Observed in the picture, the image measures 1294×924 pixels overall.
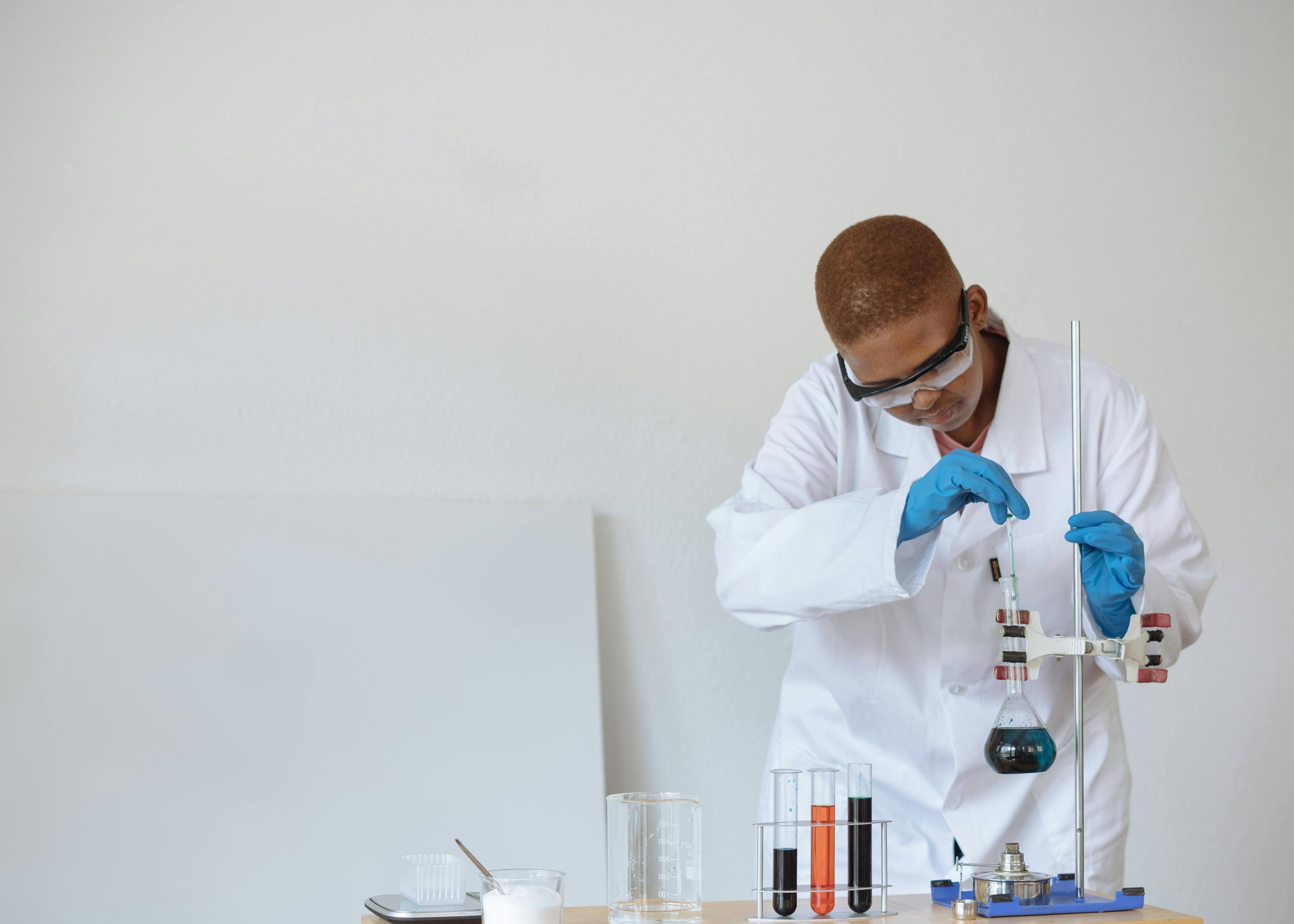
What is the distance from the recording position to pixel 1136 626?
1.39 metres

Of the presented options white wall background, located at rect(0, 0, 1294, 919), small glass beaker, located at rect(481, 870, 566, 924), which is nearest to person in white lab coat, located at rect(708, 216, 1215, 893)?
small glass beaker, located at rect(481, 870, 566, 924)

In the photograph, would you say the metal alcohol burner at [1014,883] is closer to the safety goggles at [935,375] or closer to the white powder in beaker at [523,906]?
the white powder in beaker at [523,906]

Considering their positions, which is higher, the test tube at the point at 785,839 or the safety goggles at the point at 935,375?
the safety goggles at the point at 935,375

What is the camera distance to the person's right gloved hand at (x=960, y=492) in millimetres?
1323

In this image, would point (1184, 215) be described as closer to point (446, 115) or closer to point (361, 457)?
point (446, 115)

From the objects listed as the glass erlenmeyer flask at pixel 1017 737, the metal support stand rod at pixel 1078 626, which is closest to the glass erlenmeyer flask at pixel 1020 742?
the glass erlenmeyer flask at pixel 1017 737

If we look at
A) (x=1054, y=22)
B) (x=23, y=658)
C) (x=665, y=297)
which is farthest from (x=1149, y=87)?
(x=23, y=658)

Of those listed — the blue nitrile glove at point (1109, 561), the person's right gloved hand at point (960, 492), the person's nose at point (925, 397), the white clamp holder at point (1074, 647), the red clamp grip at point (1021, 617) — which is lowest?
the white clamp holder at point (1074, 647)

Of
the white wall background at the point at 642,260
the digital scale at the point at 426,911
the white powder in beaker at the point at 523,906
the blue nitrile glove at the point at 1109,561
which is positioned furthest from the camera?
the white wall background at the point at 642,260

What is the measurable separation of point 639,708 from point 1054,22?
6.60 ft

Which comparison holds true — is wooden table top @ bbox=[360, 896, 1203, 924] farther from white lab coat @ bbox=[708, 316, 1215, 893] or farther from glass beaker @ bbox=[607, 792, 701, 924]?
white lab coat @ bbox=[708, 316, 1215, 893]

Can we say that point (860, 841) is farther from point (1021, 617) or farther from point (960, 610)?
point (960, 610)

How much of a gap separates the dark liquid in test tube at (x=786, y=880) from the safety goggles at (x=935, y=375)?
A: 0.64 meters

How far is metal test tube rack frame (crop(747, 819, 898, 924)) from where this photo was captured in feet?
3.93
